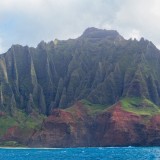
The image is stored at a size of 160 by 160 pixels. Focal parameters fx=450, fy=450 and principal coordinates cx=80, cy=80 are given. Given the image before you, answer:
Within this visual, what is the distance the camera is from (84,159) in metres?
121

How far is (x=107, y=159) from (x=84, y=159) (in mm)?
6566

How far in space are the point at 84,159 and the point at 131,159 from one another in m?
12.9

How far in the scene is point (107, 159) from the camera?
118 meters

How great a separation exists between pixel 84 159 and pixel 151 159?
1793 centimetres

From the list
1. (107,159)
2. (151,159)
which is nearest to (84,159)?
(107,159)

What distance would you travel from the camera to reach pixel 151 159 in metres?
115

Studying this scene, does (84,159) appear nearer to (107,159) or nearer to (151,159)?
(107,159)

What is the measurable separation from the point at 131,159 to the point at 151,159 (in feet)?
16.7

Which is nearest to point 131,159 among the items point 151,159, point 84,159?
point 151,159

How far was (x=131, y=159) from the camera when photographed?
116 m

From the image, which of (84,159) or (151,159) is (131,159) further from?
(84,159)

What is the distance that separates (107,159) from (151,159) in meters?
11.4
